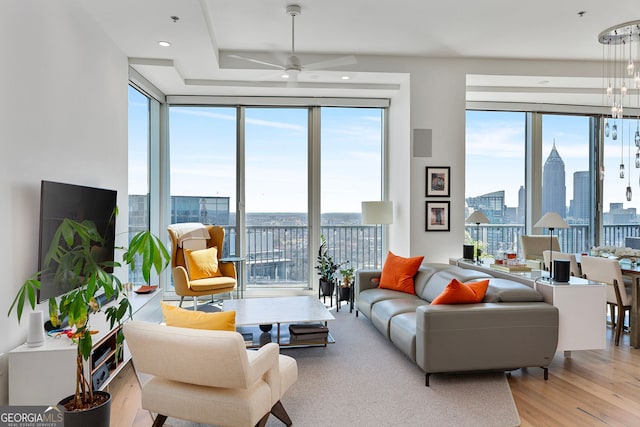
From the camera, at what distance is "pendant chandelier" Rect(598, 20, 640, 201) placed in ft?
14.7

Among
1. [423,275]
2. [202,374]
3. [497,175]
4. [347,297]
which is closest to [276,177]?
[347,297]

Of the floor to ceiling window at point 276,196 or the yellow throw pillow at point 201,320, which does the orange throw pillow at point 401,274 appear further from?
the yellow throw pillow at point 201,320

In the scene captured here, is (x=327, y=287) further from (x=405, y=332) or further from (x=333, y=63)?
(x=333, y=63)

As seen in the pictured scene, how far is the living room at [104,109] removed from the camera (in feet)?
8.89

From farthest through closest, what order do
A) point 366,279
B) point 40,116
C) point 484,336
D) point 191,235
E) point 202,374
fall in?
point 191,235 → point 366,279 → point 484,336 → point 40,116 → point 202,374

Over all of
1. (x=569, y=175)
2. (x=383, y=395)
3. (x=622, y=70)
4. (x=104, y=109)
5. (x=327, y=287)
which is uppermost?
(x=622, y=70)

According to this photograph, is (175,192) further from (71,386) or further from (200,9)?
(71,386)

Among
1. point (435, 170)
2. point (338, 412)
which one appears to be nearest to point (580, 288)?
point (338, 412)

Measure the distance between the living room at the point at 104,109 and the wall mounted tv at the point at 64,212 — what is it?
0.38 ft

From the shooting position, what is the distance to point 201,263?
545cm

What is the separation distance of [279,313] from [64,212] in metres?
1.96

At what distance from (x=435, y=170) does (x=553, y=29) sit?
6.55 feet

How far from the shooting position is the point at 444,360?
3146 millimetres

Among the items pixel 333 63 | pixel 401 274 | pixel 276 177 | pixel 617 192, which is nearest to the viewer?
pixel 333 63
